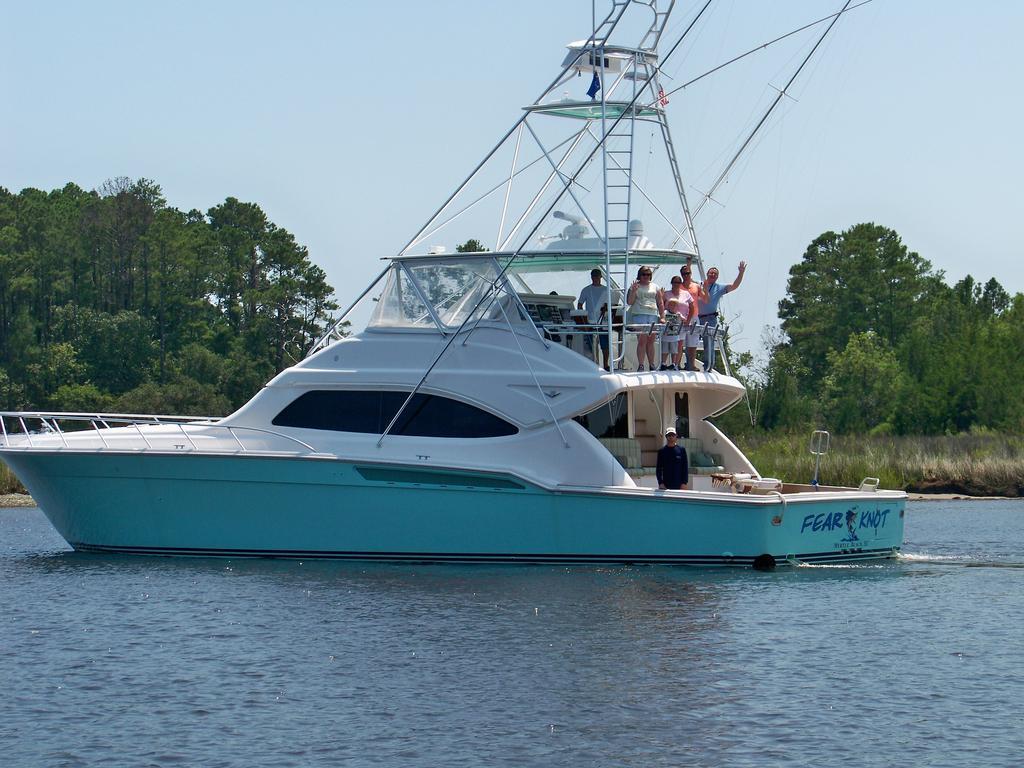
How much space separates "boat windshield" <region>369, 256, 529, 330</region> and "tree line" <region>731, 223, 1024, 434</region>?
21.3 m

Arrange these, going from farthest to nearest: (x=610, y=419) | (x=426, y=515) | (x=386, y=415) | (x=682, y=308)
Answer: (x=610, y=419), (x=682, y=308), (x=386, y=415), (x=426, y=515)

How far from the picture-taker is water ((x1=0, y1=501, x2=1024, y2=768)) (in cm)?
1171

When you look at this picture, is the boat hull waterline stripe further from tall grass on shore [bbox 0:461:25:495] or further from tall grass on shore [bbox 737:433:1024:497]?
tall grass on shore [bbox 0:461:25:495]

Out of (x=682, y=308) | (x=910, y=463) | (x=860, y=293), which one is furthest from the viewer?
(x=860, y=293)

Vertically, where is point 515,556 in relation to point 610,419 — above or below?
below

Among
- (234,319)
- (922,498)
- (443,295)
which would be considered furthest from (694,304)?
(234,319)

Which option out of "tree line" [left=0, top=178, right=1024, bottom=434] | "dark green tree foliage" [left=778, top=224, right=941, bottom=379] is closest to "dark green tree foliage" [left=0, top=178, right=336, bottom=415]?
"tree line" [left=0, top=178, right=1024, bottom=434]

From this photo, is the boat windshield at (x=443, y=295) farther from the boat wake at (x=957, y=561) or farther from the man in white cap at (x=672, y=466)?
the boat wake at (x=957, y=561)

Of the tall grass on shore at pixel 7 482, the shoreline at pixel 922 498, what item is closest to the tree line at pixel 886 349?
the shoreline at pixel 922 498

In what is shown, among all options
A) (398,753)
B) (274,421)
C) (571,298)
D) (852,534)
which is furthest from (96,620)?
(852,534)

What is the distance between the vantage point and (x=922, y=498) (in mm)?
37469

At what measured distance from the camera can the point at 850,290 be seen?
73.9 m

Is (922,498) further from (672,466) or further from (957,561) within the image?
(672,466)

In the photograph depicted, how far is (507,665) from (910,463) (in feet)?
87.1
